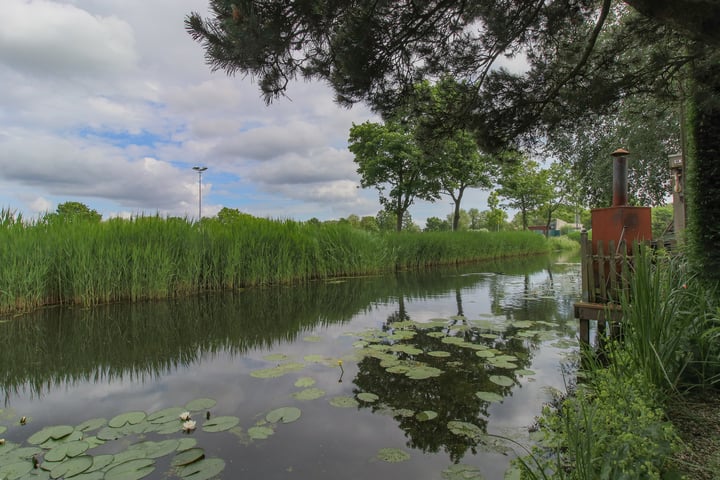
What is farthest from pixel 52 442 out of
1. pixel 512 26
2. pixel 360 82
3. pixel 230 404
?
pixel 512 26

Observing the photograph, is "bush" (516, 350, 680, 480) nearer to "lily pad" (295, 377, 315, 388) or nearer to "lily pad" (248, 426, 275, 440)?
"lily pad" (248, 426, 275, 440)

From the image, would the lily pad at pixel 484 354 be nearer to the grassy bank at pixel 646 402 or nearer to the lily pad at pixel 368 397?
the grassy bank at pixel 646 402

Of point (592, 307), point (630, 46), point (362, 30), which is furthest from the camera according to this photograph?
point (592, 307)

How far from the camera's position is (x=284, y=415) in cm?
293

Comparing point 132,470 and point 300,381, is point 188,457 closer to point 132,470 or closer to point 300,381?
point 132,470

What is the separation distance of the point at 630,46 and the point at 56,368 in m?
6.84

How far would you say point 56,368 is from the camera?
410 centimetres

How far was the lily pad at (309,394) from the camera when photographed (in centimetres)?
331

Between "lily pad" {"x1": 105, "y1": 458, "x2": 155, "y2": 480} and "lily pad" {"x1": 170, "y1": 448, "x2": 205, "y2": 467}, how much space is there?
4.8 inches

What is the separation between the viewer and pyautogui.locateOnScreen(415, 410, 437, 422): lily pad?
9.35ft

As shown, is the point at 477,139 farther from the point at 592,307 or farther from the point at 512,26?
the point at 592,307

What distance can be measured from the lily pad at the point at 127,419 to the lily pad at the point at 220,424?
0.51 metres

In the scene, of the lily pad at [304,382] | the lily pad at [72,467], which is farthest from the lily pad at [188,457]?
the lily pad at [304,382]

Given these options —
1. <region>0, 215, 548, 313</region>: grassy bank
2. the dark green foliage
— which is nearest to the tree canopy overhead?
the dark green foliage
